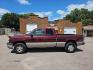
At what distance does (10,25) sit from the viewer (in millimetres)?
94000

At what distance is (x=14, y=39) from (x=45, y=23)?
30.8 meters

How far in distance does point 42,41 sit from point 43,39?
0.17 meters

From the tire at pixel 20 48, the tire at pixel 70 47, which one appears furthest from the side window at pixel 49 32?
the tire at pixel 20 48

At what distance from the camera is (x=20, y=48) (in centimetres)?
1541

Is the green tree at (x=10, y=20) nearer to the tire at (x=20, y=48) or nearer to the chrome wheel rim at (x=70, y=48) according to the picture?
the tire at (x=20, y=48)

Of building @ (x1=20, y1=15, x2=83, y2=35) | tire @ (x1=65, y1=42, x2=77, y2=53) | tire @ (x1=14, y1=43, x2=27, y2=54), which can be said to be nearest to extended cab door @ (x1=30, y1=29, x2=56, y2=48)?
tire @ (x1=14, y1=43, x2=27, y2=54)

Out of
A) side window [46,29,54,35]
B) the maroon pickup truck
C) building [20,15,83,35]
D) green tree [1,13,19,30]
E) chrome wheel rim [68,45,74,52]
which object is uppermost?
green tree [1,13,19,30]

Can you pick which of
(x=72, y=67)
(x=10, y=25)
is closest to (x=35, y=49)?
(x=72, y=67)

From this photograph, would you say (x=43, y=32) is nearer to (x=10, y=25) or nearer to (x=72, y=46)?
(x=72, y=46)

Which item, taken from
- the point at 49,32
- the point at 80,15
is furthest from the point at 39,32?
the point at 80,15

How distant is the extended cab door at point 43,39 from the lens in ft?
51.4

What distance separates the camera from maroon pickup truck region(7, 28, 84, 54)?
1540cm

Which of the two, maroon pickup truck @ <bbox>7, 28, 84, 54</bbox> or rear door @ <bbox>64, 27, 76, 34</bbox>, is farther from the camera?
rear door @ <bbox>64, 27, 76, 34</bbox>

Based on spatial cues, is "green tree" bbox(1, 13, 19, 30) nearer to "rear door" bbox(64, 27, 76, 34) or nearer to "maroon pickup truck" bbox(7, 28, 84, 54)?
"rear door" bbox(64, 27, 76, 34)
